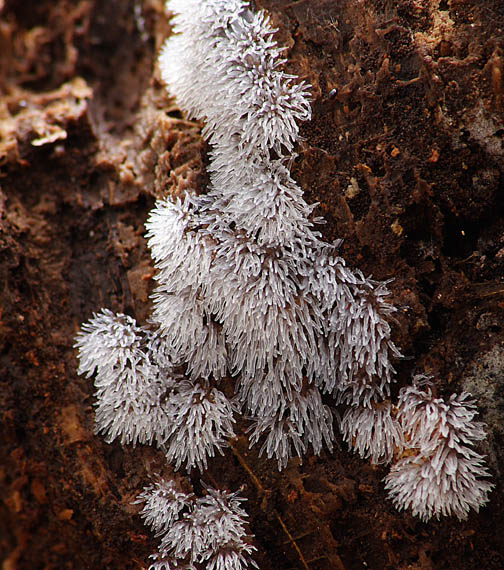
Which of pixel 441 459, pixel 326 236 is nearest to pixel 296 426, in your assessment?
pixel 441 459

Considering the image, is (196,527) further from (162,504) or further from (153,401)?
(153,401)

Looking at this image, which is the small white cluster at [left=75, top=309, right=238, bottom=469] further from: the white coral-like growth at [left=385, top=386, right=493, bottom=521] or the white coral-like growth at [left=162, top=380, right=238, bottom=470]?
the white coral-like growth at [left=385, top=386, right=493, bottom=521]

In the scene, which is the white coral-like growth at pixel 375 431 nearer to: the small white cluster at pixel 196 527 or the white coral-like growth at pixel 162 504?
the small white cluster at pixel 196 527

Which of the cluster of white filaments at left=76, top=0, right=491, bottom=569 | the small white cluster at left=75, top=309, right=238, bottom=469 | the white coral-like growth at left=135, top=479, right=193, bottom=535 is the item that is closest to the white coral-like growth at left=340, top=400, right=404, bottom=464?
the cluster of white filaments at left=76, top=0, right=491, bottom=569

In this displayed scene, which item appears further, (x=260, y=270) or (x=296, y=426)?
(x=296, y=426)

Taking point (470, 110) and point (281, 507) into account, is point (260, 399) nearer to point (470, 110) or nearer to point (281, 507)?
point (281, 507)
